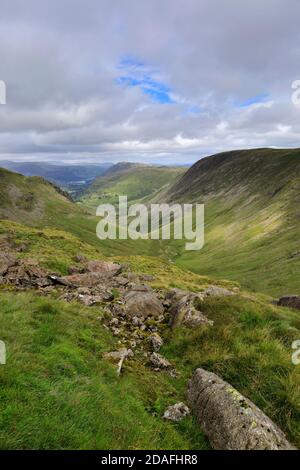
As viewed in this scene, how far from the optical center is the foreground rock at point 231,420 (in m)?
8.18

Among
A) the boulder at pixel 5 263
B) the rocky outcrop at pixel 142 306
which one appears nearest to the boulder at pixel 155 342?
the rocky outcrop at pixel 142 306

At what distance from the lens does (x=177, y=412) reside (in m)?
10.1

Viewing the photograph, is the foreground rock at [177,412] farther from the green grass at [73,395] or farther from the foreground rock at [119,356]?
the foreground rock at [119,356]

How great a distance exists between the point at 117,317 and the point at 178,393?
7.00 meters

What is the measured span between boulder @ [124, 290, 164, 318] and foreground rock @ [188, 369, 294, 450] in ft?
27.1

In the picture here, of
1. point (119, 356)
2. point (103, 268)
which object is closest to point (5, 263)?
point (103, 268)

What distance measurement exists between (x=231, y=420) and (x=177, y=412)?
1862 millimetres

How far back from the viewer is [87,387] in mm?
9305

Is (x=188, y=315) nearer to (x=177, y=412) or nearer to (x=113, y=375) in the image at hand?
(x=113, y=375)

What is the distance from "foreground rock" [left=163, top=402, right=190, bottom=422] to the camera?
986 centimetres

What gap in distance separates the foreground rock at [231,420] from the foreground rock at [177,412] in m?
0.27

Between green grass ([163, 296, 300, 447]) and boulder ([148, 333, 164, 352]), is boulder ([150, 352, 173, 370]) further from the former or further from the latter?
boulder ([148, 333, 164, 352])

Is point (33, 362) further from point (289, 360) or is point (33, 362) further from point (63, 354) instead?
point (289, 360)

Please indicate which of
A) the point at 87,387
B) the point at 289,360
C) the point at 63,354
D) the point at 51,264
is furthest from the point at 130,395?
the point at 51,264
